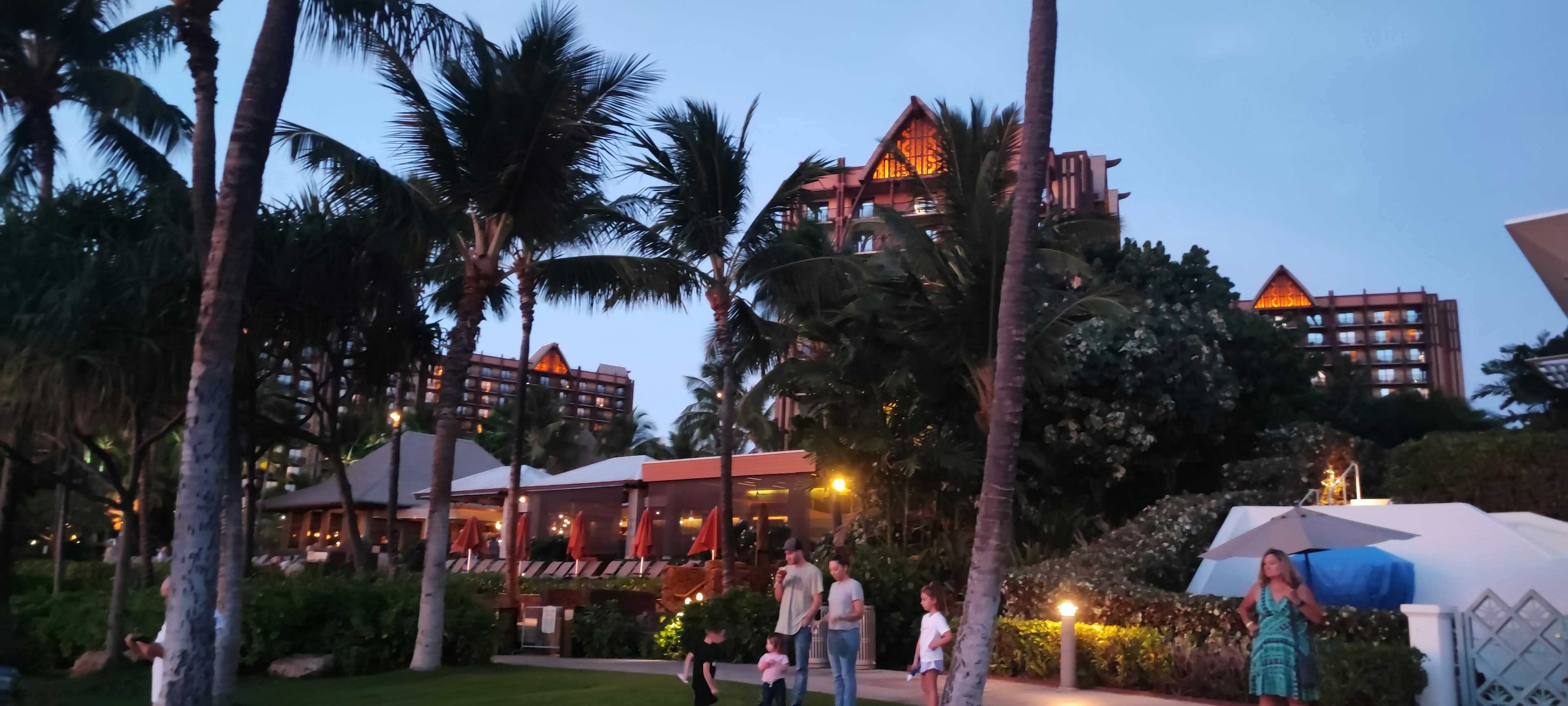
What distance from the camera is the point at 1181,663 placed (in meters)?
11.5

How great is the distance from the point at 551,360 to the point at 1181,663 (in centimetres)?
13856

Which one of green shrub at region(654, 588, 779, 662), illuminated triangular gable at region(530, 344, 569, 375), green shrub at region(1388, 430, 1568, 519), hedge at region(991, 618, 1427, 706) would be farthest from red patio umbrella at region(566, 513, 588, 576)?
illuminated triangular gable at region(530, 344, 569, 375)

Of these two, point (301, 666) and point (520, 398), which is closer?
point (301, 666)

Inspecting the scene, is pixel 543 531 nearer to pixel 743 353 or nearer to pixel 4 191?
pixel 743 353

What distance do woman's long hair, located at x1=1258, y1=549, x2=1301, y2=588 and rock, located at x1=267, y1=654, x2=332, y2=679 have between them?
987cm

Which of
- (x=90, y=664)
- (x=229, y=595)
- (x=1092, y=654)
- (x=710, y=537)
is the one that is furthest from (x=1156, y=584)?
(x=90, y=664)

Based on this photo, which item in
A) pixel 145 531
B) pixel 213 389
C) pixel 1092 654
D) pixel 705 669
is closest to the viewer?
pixel 705 669

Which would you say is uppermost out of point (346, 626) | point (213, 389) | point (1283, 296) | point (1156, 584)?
point (1283, 296)

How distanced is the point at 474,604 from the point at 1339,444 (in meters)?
14.6

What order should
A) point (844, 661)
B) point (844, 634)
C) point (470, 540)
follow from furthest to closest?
point (470, 540)
point (844, 634)
point (844, 661)

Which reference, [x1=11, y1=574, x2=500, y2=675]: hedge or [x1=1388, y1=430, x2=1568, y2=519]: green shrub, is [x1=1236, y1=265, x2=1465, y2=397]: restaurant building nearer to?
[x1=1388, y1=430, x2=1568, y2=519]: green shrub

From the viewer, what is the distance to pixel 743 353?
20297 mm

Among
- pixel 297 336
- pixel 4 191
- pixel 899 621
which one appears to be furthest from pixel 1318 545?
pixel 4 191

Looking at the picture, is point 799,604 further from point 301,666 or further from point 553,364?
point 553,364
